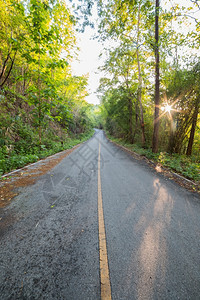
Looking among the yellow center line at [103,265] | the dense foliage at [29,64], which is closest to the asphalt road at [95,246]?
the yellow center line at [103,265]

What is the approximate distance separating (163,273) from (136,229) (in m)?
0.78

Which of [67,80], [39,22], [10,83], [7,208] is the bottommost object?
[7,208]

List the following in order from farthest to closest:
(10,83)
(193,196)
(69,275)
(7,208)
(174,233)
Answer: (10,83) → (193,196) → (7,208) → (174,233) → (69,275)

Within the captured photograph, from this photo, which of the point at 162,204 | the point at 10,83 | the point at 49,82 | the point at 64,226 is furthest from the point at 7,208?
the point at 10,83

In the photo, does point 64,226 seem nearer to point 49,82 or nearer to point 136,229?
point 136,229

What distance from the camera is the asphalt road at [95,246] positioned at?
1443 millimetres

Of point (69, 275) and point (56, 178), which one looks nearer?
point (69, 275)

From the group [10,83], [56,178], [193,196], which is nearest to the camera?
[193,196]

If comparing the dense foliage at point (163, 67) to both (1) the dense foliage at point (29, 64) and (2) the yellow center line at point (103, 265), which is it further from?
(2) the yellow center line at point (103, 265)

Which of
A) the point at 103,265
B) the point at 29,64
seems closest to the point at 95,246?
the point at 103,265

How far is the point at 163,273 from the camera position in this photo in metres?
1.63

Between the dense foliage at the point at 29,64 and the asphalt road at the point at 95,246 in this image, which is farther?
the dense foliage at the point at 29,64

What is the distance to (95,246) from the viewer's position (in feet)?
6.59

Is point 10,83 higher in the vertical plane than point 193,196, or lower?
higher
